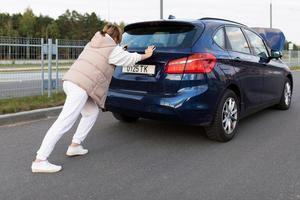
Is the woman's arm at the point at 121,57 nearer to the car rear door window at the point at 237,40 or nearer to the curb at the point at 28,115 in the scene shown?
the car rear door window at the point at 237,40

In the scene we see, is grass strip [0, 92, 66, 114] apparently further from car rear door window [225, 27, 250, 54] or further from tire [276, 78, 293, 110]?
tire [276, 78, 293, 110]

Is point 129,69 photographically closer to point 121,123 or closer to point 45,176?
point 121,123

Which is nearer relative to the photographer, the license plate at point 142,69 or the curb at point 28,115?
the license plate at point 142,69

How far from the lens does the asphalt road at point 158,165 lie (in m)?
4.08

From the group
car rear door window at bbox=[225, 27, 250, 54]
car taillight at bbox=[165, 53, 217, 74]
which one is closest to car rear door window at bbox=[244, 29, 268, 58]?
car rear door window at bbox=[225, 27, 250, 54]

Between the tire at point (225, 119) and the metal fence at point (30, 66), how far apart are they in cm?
481

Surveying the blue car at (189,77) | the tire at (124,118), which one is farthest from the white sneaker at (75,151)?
the tire at (124,118)

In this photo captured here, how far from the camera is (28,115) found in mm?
7410

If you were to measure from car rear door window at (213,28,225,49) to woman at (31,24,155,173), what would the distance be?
139cm

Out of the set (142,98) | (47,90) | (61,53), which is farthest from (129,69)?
(61,53)

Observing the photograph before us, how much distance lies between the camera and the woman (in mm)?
4656

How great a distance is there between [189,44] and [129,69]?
0.88 metres

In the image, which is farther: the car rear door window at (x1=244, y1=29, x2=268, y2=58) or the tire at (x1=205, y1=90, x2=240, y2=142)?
the car rear door window at (x1=244, y1=29, x2=268, y2=58)

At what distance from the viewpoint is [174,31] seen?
5.74 meters
